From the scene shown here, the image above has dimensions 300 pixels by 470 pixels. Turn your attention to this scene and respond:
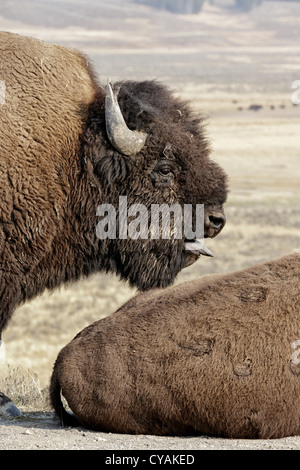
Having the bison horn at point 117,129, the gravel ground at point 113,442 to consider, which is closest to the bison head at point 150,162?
the bison horn at point 117,129

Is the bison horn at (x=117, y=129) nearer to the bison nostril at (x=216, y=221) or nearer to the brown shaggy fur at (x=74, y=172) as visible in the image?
the brown shaggy fur at (x=74, y=172)

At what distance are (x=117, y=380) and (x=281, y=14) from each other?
6155 inches

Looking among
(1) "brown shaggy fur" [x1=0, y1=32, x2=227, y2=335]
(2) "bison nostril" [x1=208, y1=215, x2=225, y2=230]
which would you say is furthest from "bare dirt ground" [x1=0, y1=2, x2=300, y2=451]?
(2) "bison nostril" [x1=208, y1=215, x2=225, y2=230]

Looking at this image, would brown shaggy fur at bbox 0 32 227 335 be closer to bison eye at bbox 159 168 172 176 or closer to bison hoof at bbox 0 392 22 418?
bison eye at bbox 159 168 172 176

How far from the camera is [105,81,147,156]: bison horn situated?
636 centimetres

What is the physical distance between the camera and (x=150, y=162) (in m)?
6.55

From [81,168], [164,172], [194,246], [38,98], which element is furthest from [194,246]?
[38,98]

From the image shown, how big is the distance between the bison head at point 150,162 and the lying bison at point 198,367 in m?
1.24

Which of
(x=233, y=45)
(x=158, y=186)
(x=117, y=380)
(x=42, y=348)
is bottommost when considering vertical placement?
(x=42, y=348)

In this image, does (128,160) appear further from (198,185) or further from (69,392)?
(69,392)

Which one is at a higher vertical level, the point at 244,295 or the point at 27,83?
the point at 27,83

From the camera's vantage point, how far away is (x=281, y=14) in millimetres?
154750

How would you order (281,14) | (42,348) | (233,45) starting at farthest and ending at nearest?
1. (281,14)
2. (233,45)
3. (42,348)
